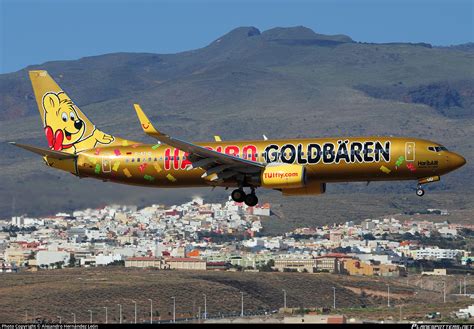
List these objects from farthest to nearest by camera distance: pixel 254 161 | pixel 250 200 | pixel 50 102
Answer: pixel 50 102 < pixel 250 200 < pixel 254 161

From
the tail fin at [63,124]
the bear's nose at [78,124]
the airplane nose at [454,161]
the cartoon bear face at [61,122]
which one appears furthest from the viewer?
the bear's nose at [78,124]

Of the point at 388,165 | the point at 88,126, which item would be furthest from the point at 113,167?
the point at 388,165

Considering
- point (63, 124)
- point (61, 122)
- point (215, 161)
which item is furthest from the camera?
point (61, 122)

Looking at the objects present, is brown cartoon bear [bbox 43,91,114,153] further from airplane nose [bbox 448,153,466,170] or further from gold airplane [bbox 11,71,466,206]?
airplane nose [bbox 448,153,466,170]

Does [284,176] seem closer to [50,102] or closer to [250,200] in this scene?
[250,200]

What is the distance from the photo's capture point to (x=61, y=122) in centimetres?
10081

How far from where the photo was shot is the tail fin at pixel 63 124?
9888cm

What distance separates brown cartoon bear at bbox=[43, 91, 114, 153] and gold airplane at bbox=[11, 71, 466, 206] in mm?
103

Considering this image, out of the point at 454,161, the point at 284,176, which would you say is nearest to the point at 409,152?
the point at 454,161

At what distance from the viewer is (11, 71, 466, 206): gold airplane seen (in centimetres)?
8838

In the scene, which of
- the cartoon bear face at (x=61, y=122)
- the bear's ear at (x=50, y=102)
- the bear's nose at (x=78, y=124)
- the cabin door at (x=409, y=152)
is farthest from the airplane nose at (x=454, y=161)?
the bear's ear at (x=50, y=102)

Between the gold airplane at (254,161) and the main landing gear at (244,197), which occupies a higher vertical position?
the gold airplane at (254,161)

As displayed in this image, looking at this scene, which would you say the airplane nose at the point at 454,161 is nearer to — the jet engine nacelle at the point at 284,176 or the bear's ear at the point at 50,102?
the jet engine nacelle at the point at 284,176

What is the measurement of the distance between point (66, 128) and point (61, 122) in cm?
85
